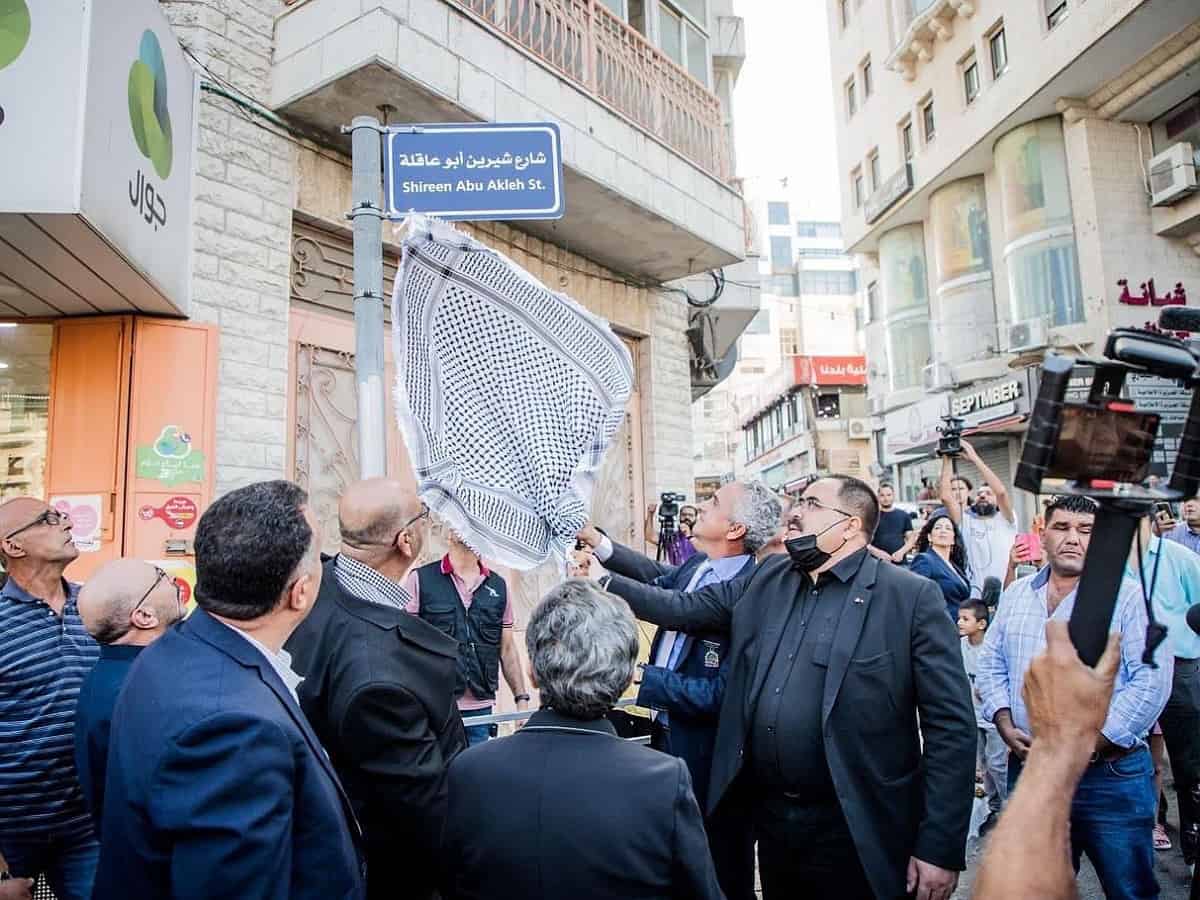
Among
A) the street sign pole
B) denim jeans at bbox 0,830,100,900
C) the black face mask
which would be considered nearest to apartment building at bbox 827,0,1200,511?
the black face mask

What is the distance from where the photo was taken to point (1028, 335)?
19.6 m

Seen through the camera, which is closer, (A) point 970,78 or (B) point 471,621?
(B) point 471,621

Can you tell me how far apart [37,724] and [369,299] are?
1942 mm

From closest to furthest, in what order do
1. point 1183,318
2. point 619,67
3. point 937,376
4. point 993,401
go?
point 1183,318
point 619,67
point 993,401
point 937,376

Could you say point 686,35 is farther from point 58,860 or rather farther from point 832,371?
point 832,371

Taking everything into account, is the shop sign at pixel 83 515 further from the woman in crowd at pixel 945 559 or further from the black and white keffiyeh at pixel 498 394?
the woman in crowd at pixel 945 559

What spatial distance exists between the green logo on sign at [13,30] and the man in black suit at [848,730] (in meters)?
3.93

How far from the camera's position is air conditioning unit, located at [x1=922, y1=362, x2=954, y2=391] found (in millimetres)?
23172

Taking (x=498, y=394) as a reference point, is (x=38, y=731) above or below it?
below

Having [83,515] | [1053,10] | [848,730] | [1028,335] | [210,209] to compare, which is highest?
[1053,10]

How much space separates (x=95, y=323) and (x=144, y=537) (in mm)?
1353

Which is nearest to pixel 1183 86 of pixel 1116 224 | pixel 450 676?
pixel 1116 224

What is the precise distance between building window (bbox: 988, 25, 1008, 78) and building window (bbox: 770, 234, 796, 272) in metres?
46.4

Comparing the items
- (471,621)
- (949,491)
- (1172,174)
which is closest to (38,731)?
(471,621)
